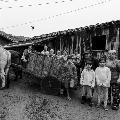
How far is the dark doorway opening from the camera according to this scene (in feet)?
49.2

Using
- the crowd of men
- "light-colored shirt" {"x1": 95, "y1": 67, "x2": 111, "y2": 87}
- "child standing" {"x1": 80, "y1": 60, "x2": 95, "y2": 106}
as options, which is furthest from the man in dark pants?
"light-colored shirt" {"x1": 95, "y1": 67, "x2": 111, "y2": 87}

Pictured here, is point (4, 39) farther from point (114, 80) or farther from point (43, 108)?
point (114, 80)

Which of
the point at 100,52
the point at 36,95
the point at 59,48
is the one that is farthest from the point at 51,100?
the point at 59,48

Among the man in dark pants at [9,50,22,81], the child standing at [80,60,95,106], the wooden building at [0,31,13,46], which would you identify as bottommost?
the child standing at [80,60,95,106]

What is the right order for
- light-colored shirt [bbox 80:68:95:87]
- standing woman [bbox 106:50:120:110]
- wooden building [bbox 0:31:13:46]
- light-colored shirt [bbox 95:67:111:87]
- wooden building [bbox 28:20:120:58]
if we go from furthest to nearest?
wooden building [bbox 0:31:13:46] → wooden building [bbox 28:20:120:58] → light-colored shirt [bbox 80:68:95:87] → standing woman [bbox 106:50:120:110] → light-colored shirt [bbox 95:67:111:87]

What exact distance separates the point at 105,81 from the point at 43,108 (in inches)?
103

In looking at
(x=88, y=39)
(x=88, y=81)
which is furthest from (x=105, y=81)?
(x=88, y=39)

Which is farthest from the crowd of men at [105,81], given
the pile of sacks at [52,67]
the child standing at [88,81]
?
the pile of sacks at [52,67]

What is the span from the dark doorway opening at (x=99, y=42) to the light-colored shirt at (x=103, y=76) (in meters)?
5.03

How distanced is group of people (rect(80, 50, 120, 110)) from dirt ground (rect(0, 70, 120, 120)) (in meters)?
0.50

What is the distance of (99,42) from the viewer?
1540cm

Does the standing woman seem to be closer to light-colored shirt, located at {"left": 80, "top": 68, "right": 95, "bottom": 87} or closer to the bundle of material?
light-colored shirt, located at {"left": 80, "top": 68, "right": 95, "bottom": 87}

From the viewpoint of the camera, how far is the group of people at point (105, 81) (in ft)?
32.8

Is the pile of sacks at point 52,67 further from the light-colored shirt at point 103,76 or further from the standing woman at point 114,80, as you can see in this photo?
the standing woman at point 114,80
